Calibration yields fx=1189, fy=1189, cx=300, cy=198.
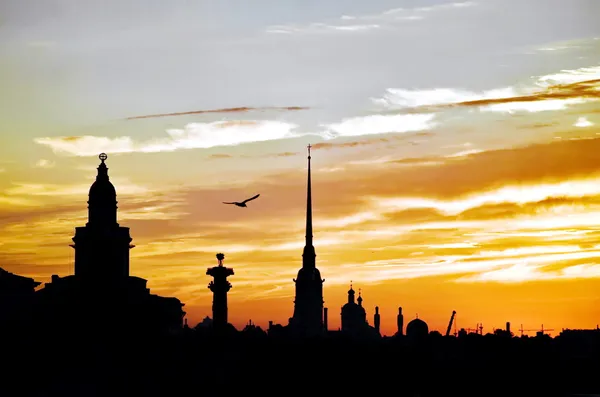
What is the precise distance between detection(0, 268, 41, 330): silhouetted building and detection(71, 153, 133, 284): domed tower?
7.08 metres

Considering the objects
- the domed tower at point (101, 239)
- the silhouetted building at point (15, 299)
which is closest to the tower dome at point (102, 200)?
the domed tower at point (101, 239)

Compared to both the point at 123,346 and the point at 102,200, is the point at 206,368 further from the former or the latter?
the point at 102,200

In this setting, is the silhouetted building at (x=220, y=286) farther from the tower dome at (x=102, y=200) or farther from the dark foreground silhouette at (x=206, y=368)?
the tower dome at (x=102, y=200)

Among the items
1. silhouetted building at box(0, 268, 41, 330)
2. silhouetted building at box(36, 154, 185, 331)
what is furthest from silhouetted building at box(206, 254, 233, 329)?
silhouetted building at box(0, 268, 41, 330)

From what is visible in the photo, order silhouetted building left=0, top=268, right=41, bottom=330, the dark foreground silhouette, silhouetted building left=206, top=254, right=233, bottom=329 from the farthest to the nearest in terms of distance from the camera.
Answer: silhouetted building left=206, top=254, right=233, bottom=329, silhouetted building left=0, top=268, right=41, bottom=330, the dark foreground silhouette

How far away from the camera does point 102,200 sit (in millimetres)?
133500

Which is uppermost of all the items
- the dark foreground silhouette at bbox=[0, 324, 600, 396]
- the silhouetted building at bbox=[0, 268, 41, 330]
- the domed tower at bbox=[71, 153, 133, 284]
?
the domed tower at bbox=[71, 153, 133, 284]

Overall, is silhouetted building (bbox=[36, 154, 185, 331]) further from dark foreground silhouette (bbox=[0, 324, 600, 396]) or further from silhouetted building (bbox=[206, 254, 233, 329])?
silhouetted building (bbox=[206, 254, 233, 329])

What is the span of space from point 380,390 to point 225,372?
23.3m

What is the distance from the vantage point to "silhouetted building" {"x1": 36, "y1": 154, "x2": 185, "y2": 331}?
13275cm

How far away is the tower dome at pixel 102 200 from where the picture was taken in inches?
5251

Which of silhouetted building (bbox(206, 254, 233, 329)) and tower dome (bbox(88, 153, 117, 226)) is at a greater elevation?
tower dome (bbox(88, 153, 117, 226))

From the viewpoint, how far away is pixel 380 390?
146375 millimetres

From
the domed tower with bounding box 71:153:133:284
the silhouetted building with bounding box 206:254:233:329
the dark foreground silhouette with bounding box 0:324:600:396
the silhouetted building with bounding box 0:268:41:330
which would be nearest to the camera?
the dark foreground silhouette with bounding box 0:324:600:396
